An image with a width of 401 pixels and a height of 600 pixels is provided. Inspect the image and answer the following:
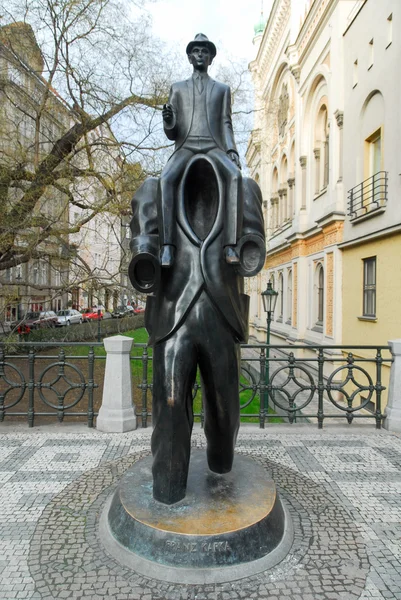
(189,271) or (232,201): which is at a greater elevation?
(232,201)

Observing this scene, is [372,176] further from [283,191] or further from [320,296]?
[283,191]

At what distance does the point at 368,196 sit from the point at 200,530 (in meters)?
13.8

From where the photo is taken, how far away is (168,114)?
3277 mm

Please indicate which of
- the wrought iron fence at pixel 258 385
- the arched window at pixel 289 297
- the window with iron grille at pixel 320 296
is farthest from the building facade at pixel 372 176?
the arched window at pixel 289 297

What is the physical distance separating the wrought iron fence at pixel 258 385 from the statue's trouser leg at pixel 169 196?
253 centimetres

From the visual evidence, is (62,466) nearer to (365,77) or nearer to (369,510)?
(369,510)

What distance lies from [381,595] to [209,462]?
1509mm

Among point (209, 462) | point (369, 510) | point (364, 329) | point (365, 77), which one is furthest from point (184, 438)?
point (365, 77)

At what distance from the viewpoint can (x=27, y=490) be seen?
4312mm

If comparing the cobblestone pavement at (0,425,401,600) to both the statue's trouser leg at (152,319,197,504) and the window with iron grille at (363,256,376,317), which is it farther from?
the window with iron grille at (363,256,376,317)

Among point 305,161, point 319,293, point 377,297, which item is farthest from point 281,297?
point 377,297

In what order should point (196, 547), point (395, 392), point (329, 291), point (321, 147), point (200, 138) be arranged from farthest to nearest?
point (321, 147) → point (329, 291) → point (395, 392) → point (200, 138) → point (196, 547)

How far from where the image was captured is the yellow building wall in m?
12.4

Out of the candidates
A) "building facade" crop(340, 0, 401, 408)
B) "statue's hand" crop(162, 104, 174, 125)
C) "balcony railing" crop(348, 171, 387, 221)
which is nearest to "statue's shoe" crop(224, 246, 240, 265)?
"statue's hand" crop(162, 104, 174, 125)
